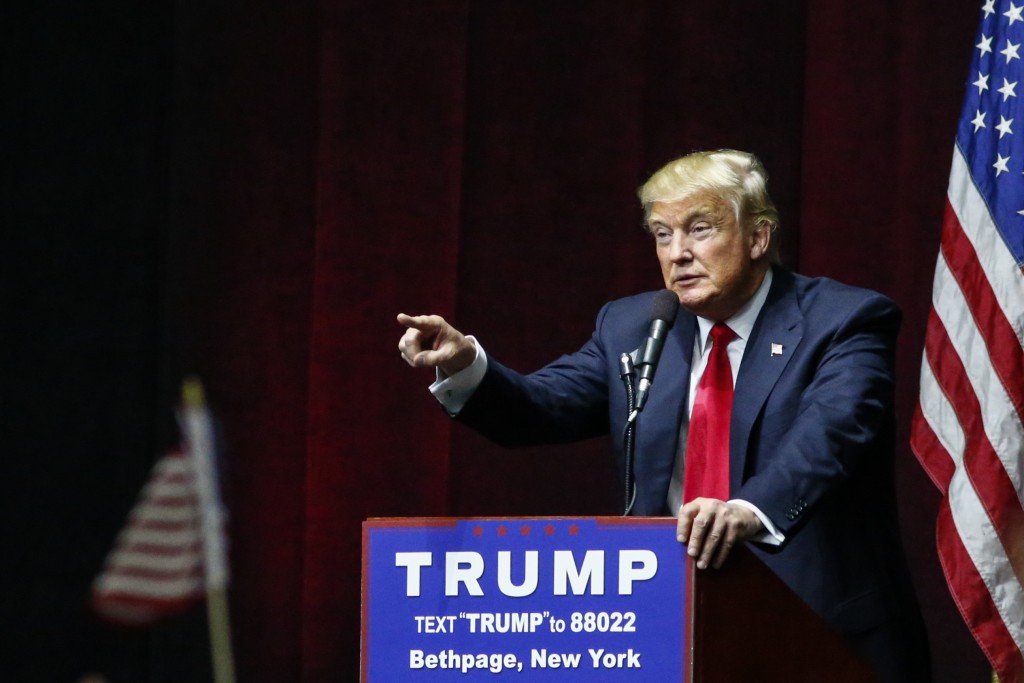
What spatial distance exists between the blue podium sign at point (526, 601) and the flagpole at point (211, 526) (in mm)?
1701

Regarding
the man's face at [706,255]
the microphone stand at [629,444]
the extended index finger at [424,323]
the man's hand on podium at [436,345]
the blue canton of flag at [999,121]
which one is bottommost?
the microphone stand at [629,444]

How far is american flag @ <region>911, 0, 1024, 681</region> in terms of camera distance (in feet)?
8.89

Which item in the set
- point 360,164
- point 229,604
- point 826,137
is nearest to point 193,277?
point 360,164

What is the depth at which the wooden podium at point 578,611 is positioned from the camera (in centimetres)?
179

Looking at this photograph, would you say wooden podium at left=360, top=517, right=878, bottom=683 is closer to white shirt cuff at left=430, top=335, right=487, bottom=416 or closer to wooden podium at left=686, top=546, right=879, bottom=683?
wooden podium at left=686, top=546, right=879, bottom=683

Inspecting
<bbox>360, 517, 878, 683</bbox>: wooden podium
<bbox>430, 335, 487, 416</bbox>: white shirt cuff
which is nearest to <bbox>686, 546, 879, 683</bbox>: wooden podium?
<bbox>360, 517, 878, 683</bbox>: wooden podium

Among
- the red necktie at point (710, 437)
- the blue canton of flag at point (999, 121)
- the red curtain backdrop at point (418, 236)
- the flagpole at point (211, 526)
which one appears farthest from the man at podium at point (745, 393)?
the flagpole at point (211, 526)

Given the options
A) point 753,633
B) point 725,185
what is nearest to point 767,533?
point 753,633

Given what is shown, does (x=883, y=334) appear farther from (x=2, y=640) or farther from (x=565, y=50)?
(x=2, y=640)

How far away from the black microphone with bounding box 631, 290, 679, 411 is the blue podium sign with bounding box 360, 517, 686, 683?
31cm

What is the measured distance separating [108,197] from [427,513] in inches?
44.5

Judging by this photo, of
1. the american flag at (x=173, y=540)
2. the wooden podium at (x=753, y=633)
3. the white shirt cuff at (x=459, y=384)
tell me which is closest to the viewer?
the wooden podium at (x=753, y=633)

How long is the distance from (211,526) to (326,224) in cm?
79

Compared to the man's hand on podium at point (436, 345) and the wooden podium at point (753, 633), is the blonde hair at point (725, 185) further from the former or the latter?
the wooden podium at point (753, 633)
